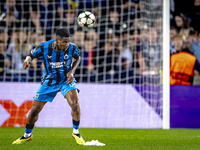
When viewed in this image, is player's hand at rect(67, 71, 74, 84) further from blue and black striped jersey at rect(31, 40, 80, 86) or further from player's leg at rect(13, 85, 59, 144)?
player's leg at rect(13, 85, 59, 144)

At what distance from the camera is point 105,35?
796 centimetres

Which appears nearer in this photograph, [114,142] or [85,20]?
[114,142]

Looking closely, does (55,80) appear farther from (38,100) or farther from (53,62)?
(38,100)

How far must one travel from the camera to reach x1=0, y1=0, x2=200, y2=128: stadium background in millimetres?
7148

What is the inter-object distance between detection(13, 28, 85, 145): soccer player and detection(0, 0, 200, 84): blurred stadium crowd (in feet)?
10.3

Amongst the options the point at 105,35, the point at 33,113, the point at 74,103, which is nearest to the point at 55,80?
the point at 74,103

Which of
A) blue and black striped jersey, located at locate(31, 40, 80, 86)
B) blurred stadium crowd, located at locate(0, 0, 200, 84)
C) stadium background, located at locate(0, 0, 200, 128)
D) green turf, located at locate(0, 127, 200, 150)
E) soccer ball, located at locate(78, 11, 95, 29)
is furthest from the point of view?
blurred stadium crowd, located at locate(0, 0, 200, 84)

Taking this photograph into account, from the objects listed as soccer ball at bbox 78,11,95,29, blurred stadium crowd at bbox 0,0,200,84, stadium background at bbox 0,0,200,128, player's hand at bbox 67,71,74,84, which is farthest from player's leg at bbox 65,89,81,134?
blurred stadium crowd at bbox 0,0,200,84

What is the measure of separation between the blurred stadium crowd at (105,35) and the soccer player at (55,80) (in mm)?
3154

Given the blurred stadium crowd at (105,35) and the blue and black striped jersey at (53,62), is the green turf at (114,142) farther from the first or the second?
the blurred stadium crowd at (105,35)

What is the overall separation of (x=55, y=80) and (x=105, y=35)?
12.3 feet

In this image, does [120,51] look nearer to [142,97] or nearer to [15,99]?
[142,97]

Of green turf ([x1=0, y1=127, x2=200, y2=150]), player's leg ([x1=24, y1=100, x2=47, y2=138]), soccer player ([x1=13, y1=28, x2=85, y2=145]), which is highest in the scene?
soccer player ([x1=13, y1=28, x2=85, y2=145])

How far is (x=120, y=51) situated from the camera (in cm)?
790
